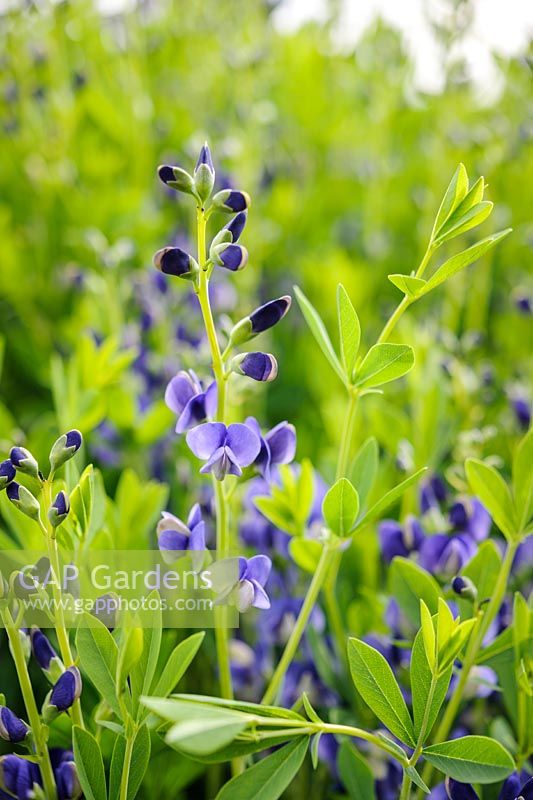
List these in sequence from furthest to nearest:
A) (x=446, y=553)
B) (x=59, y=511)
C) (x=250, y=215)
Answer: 1. (x=250, y=215)
2. (x=446, y=553)
3. (x=59, y=511)

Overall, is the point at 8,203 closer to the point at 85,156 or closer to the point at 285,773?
the point at 85,156

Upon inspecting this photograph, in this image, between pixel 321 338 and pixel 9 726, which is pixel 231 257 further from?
pixel 9 726

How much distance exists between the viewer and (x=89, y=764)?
2.05ft

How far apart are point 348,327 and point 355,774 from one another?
392 millimetres

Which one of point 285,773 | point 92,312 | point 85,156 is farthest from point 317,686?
point 85,156

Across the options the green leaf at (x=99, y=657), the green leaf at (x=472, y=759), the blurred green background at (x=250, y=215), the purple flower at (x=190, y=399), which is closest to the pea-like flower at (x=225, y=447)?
the purple flower at (x=190, y=399)

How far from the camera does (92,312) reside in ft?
4.81

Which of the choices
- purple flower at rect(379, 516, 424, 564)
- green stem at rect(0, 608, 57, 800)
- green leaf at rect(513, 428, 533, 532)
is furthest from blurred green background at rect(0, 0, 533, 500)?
green stem at rect(0, 608, 57, 800)

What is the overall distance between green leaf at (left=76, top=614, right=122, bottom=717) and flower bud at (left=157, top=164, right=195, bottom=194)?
329 millimetres

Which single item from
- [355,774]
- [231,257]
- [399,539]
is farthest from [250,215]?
[355,774]

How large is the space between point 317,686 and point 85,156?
1.48 metres

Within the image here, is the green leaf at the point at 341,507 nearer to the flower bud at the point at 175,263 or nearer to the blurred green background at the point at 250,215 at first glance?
the flower bud at the point at 175,263

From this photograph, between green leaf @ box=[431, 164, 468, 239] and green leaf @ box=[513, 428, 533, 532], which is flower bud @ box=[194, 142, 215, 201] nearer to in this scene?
green leaf @ box=[431, 164, 468, 239]

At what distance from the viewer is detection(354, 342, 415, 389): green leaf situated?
66cm
